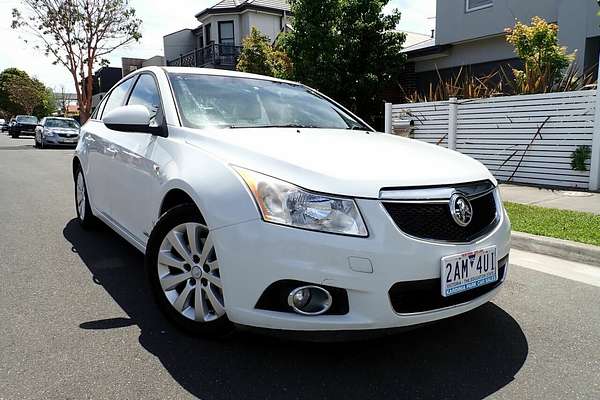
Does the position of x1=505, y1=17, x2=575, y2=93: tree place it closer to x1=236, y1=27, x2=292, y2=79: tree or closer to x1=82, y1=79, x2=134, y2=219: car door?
x1=82, y1=79, x2=134, y2=219: car door

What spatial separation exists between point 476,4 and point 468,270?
45.5 ft

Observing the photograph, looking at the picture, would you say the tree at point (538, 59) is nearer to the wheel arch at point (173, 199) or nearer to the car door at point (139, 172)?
the car door at point (139, 172)

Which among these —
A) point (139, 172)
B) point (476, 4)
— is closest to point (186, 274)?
point (139, 172)

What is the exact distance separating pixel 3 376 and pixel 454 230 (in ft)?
7.68

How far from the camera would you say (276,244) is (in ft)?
7.39

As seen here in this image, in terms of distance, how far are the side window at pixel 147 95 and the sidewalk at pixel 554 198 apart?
5.18m

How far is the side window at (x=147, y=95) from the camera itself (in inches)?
139

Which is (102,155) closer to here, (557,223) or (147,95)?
(147,95)

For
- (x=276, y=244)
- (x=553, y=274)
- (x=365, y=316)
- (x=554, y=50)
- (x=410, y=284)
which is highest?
(x=554, y=50)

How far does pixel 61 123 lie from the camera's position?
21531 millimetres

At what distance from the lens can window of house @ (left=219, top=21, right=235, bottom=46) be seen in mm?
28797

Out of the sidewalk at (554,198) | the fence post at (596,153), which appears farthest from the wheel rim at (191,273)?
the fence post at (596,153)

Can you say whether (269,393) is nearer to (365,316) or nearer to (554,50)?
(365,316)

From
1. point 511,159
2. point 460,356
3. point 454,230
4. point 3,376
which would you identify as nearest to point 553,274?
point 460,356
